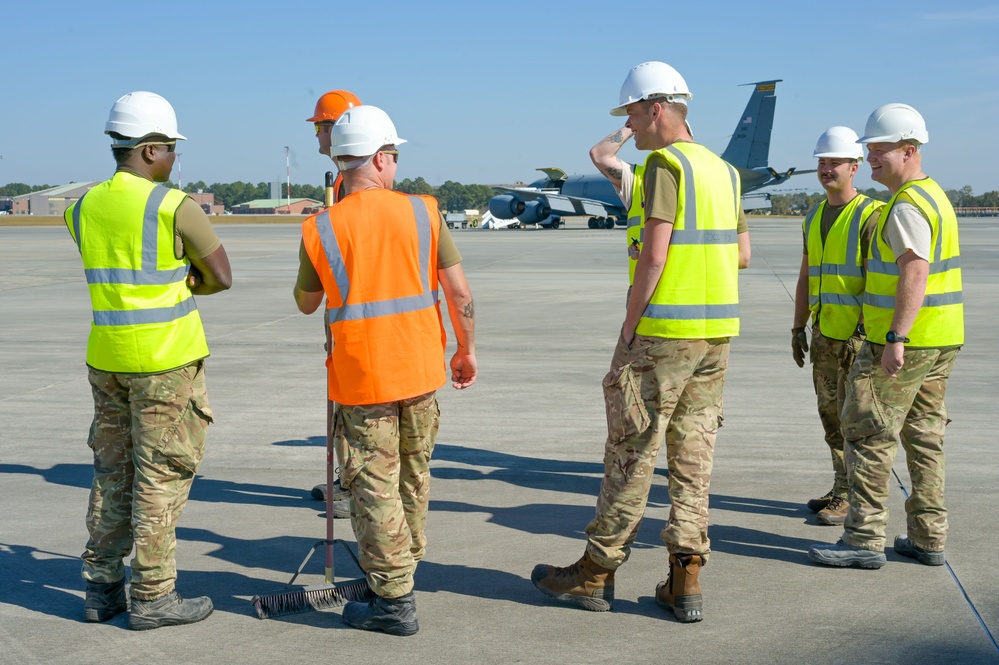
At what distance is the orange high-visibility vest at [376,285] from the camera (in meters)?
4.00

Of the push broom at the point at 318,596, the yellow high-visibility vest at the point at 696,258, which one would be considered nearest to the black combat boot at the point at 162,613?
the push broom at the point at 318,596

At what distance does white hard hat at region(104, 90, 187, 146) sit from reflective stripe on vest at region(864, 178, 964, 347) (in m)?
Result: 3.31

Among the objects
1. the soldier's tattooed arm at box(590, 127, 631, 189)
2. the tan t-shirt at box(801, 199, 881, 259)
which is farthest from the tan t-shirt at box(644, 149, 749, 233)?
the tan t-shirt at box(801, 199, 881, 259)

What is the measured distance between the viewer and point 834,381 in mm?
5766

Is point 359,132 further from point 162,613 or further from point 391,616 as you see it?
point 162,613

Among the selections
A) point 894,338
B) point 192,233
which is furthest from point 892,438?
point 192,233

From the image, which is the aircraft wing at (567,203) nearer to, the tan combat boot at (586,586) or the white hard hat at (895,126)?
the white hard hat at (895,126)

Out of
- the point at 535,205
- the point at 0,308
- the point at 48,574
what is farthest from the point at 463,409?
the point at 535,205

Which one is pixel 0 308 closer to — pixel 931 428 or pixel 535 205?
pixel 931 428

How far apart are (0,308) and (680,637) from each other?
49.8 ft

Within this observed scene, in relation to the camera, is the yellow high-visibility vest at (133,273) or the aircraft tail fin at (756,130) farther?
the aircraft tail fin at (756,130)

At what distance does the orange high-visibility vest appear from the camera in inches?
158

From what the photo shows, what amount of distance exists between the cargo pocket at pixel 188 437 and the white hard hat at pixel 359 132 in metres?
1.21

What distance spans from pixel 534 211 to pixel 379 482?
5572cm
